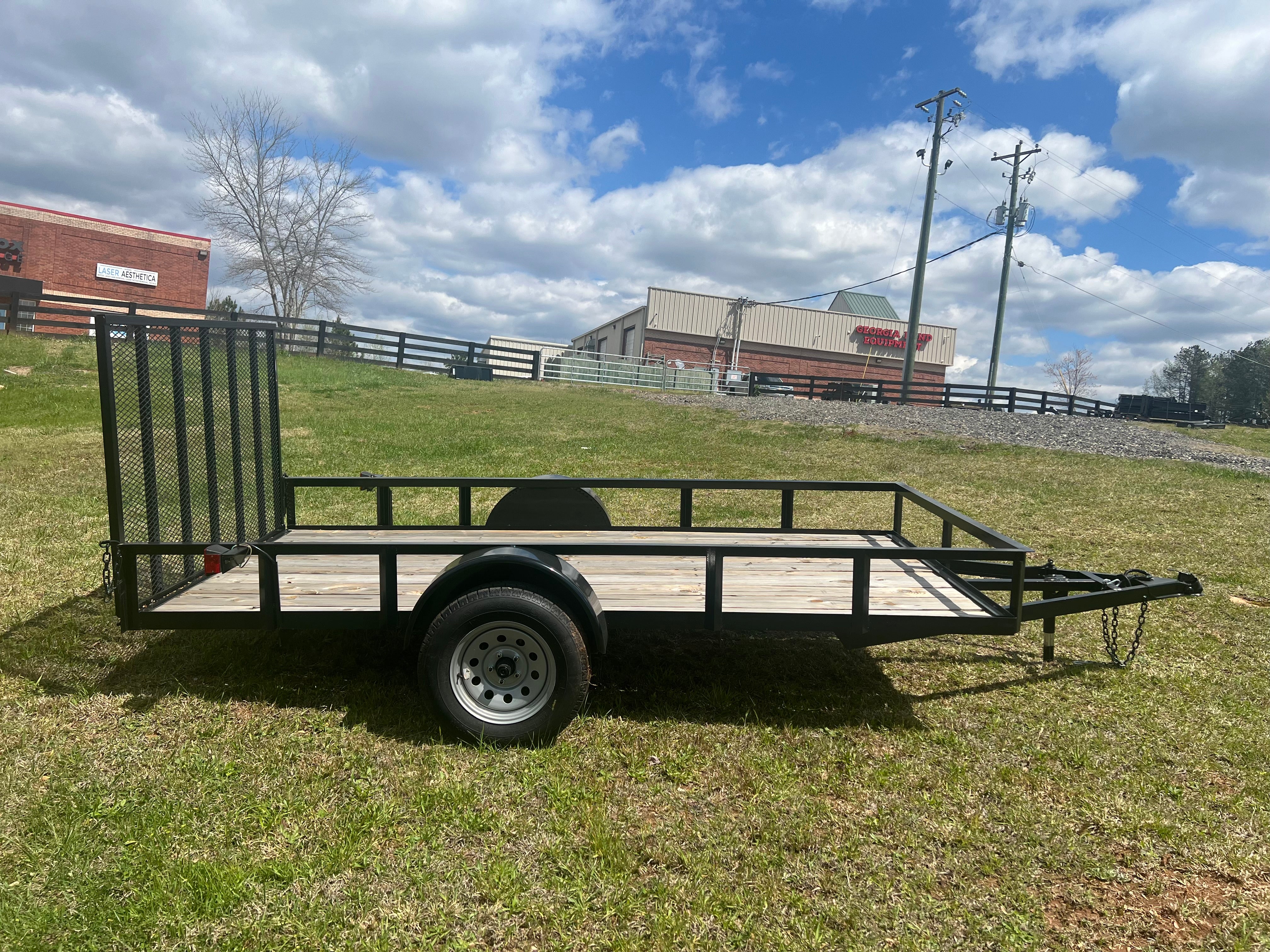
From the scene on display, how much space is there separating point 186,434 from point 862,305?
56.6m

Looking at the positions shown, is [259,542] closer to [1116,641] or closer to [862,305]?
[1116,641]

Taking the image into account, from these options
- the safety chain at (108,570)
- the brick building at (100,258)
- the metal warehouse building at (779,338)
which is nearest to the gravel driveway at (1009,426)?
the safety chain at (108,570)

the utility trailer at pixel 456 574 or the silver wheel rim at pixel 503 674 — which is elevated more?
the utility trailer at pixel 456 574

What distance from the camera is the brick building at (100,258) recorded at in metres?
35.5

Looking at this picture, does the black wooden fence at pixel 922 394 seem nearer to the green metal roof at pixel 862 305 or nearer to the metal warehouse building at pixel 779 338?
the metal warehouse building at pixel 779 338

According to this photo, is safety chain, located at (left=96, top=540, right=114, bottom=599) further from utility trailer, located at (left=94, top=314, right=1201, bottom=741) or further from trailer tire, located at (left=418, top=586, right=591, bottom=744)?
trailer tire, located at (left=418, top=586, right=591, bottom=744)

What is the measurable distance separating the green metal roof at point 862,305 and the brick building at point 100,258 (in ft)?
131

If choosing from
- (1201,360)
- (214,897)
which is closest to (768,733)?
(214,897)

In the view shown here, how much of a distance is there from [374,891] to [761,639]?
10.3ft

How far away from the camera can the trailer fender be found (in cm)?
338

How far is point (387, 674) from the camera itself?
14.2ft

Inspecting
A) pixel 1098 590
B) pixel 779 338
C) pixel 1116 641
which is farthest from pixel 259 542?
pixel 779 338

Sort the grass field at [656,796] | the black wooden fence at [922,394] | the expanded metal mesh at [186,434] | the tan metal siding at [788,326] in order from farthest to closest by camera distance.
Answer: the tan metal siding at [788,326] < the black wooden fence at [922,394] < the expanded metal mesh at [186,434] < the grass field at [656,796]

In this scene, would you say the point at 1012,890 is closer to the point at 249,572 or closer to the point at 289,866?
the point at 289,866
